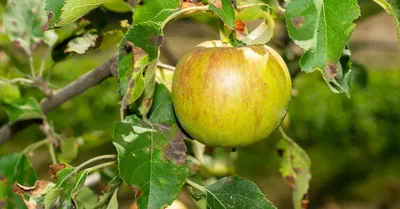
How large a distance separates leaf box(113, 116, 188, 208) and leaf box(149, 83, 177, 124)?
4cm

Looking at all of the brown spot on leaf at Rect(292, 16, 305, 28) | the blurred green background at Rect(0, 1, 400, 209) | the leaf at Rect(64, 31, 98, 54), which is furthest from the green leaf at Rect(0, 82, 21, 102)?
the blurred green background at Rect(0, 1, 400, 209)

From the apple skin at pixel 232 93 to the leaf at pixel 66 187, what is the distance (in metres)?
0.12

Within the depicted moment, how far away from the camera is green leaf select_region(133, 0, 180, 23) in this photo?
22.3 inches

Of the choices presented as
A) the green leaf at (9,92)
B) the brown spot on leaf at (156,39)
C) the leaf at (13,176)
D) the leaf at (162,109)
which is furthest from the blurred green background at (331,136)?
the brown spot on leaf at (156,39)

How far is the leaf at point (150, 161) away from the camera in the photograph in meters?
0.52

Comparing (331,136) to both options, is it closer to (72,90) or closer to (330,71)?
(72,90)

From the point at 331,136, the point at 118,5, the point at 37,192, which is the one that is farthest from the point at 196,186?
the point at 331,136

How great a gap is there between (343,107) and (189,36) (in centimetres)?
267

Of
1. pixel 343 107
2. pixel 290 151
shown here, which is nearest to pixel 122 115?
pixel 290 151

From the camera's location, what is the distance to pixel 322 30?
1.60ft

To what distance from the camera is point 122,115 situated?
595mm

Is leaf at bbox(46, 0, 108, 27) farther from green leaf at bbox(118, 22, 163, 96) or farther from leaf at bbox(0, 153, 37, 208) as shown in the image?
leaf at bbox(0, 153, 37, 208)

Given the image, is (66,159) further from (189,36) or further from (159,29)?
(189,36)

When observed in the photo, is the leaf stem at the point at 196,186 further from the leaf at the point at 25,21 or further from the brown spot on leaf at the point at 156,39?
the leaf at the point at 25,21
